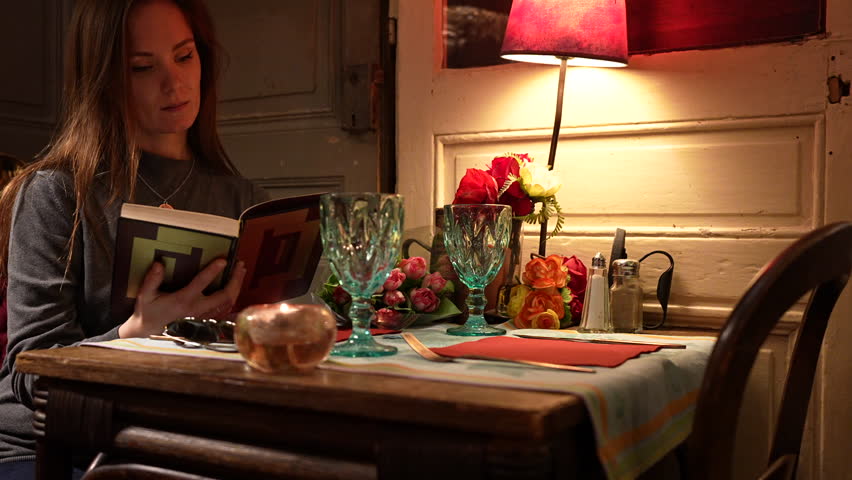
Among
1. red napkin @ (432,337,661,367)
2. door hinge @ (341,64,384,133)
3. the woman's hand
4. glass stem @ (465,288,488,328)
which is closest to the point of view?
red napkin @ (432,337,661,367)

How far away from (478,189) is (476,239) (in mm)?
275

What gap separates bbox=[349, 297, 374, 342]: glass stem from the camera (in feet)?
3.31

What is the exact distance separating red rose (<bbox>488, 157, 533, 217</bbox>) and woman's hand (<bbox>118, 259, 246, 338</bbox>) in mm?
506

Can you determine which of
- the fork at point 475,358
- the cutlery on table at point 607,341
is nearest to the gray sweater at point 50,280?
the fork at point 475,358

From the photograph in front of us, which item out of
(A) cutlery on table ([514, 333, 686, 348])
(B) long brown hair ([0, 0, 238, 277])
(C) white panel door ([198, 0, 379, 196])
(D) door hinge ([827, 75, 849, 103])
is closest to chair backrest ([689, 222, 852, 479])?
(A) cutlery on table ([514, 333, 686, 348])

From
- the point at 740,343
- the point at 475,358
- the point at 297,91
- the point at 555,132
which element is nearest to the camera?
the point at 740,343

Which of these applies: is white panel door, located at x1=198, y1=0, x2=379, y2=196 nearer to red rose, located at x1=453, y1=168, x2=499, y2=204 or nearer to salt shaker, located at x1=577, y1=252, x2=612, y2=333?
red rose, located at x1=453, y1=168, x2=499, y2=204

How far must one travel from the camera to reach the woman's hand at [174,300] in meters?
1.09

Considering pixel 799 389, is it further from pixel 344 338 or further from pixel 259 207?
pixel 259 207

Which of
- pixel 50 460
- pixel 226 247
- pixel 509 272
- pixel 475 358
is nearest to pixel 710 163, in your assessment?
pixel 509 272

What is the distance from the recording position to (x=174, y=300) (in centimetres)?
112

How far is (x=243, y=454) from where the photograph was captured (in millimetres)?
834

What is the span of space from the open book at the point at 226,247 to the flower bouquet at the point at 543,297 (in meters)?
0.35

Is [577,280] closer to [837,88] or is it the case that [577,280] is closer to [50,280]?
[837,88]
